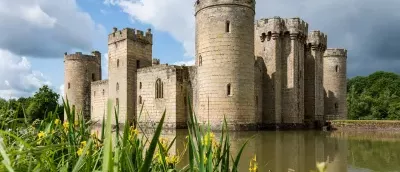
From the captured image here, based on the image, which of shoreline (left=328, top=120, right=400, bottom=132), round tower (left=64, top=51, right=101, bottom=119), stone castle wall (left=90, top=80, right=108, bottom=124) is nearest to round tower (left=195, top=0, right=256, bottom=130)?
shoreline (left=328, top=120, right=400, bottom=132)

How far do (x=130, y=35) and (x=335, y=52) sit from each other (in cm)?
1730

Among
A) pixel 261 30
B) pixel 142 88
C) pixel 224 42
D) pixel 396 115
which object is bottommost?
pixel 396 115

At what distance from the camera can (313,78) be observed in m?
29.1

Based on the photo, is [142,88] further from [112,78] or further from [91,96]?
[91,96]

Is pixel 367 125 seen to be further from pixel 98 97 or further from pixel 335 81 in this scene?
pixel 98 97

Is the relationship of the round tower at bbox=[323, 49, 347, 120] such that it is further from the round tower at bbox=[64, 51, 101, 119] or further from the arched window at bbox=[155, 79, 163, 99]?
the round tower at bbox=[64, 51, 101, 119]

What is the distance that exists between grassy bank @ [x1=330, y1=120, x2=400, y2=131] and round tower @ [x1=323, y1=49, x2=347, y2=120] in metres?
7.82

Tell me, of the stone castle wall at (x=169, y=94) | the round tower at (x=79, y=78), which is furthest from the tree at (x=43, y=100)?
the stone castle wall at (x=169, y=94)

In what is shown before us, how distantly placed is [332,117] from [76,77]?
906 inches

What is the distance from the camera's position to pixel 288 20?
2633 cm

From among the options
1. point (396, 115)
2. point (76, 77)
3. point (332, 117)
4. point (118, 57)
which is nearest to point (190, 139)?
point (118, 57)

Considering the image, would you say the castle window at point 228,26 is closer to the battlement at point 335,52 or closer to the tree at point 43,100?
the battlement at point 335,52

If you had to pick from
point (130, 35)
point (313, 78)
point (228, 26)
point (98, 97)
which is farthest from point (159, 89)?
point (313, 78)

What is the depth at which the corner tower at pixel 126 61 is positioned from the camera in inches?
1081
